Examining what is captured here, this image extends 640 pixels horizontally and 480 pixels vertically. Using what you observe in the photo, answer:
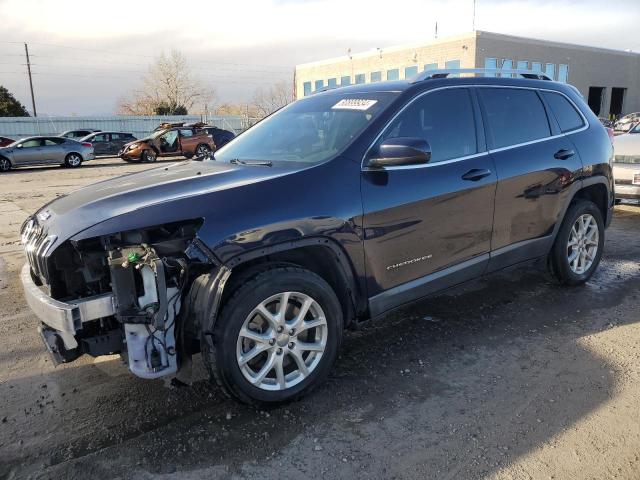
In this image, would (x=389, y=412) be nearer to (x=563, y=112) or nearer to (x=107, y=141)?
(x=563, y=112)

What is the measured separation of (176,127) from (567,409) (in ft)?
80.5

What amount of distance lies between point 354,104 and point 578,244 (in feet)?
8.86

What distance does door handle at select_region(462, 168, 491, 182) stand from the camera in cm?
381

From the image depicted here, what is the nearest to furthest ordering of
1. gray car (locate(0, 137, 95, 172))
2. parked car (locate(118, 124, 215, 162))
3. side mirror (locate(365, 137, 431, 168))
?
side mirror (locate(365, 137, 431, 168)) < gray car (locate(0, 137, 95, 172)) < parked car (locate(118, 124, 215, 162))

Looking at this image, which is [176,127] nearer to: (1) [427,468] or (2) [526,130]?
(2) [526,130]

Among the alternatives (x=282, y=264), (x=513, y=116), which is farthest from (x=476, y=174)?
(x=282, y=264)

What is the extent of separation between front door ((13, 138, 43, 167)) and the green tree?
24272mm

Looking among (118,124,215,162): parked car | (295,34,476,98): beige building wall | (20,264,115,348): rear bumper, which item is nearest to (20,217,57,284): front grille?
(20,264,115,348): rear bumper

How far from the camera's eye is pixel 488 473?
8.27ft

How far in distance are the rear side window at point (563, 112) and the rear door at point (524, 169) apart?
96 millimetres

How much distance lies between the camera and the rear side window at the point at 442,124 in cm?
362

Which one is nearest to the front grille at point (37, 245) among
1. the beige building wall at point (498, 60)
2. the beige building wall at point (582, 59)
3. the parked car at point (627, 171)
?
the parked car at point (627, 171)

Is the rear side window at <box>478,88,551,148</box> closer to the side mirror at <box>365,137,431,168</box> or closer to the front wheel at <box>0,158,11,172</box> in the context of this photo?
the side mirror at <box>365,137,431,168</box>

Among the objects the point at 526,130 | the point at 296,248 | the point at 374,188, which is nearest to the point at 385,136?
the point at 374,188
